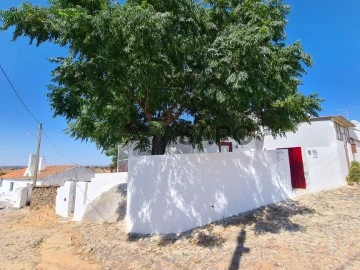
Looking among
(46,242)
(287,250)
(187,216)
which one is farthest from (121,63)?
(46,242)

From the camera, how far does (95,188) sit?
12914 mm

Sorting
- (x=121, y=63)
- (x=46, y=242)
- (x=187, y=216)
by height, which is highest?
(x=121, y=63)

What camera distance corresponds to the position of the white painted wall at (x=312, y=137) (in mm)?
16750

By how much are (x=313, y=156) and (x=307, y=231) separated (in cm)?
648

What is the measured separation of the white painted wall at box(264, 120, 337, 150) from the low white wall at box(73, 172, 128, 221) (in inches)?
428

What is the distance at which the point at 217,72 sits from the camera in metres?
7.11

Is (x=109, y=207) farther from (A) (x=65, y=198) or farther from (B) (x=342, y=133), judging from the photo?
(B) (x=342, y=133)

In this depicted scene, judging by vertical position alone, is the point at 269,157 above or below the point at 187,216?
above

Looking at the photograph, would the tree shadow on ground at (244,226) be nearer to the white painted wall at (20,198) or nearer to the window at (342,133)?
the window at (342,133)

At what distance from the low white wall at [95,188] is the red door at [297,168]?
865cm

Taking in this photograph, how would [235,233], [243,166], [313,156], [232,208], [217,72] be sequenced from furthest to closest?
[313,156] → [243,166] → [232,208] → [235,233] → [217,72]

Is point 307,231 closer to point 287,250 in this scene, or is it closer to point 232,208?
point 287,250

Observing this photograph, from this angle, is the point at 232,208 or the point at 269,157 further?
the point at 269,157

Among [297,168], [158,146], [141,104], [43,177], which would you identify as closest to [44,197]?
[43,177]
